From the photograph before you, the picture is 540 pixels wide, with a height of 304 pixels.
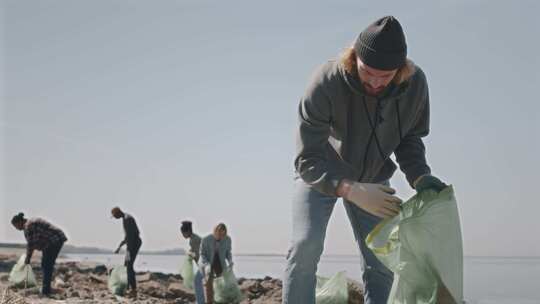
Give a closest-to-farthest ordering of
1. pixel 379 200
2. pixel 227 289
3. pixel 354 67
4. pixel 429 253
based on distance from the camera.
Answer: pixel 429 253, pixel 379 200, pixel 354 67, pixel 227 289

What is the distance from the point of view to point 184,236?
26.0ft

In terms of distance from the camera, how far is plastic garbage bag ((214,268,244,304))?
7375 mm

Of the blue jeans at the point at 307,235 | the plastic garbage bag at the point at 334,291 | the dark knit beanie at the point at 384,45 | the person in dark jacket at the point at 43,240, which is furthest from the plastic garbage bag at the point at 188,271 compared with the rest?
the dark knit beanie at the point at 384,45

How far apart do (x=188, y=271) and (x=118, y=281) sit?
3.40ft

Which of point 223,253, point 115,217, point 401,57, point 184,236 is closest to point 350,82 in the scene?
point 401,57

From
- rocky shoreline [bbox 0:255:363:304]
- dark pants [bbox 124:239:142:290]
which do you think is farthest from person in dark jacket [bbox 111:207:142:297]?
rocky shoreline [bbox 0:255:363:304]

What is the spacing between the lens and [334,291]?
18.8ft

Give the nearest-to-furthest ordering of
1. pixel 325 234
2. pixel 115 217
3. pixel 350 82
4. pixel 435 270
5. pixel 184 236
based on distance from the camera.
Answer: pixel 435 270
pixel 350 82
pixel 325 234
pixel 184 236
pixel 115 217

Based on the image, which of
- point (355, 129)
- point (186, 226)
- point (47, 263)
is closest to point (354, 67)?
point (355, 129)

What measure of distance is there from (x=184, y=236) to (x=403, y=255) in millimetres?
5620

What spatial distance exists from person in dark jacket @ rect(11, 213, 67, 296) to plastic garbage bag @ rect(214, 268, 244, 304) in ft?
7.55

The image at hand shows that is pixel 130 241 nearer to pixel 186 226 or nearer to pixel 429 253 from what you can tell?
pixel 186 226

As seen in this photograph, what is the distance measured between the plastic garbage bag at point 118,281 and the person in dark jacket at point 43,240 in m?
0.78

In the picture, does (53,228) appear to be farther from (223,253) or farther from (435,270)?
(435,270)
